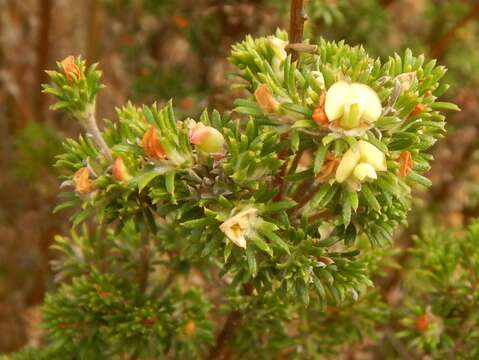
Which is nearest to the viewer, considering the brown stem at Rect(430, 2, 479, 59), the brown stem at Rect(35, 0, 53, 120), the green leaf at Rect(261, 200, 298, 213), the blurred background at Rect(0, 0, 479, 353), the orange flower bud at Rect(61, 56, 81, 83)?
the green leaf at Rect(261, 200, 298, 213)

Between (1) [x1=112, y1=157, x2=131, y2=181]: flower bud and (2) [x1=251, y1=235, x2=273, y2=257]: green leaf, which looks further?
(1) [x1=112, y1=157, x2=131, y2=181]: flower bud

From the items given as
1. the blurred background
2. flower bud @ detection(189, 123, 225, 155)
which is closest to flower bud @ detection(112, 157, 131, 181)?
flower bud @ detection(189, 123, 225, 155)

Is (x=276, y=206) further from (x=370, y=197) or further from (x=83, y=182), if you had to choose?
(x=83, y=182)

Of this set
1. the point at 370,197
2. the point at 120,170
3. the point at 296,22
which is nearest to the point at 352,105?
the point at 370,197

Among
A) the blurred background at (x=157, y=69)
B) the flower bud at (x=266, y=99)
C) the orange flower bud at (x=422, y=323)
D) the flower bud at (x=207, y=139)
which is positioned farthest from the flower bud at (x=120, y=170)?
the blurred background at (x=157, y=69)

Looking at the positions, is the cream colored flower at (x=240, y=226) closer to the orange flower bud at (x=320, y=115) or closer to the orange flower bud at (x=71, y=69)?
the orange flower bud at (x=320, y=115)

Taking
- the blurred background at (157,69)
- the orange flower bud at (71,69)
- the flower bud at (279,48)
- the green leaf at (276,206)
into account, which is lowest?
the green leaf at (276,206)

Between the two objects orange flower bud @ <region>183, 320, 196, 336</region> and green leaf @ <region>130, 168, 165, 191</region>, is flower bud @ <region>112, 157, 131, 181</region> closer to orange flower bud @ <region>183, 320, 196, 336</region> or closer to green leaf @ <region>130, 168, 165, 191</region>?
green leaf @ <region>130, 168, 165, 191</region>
